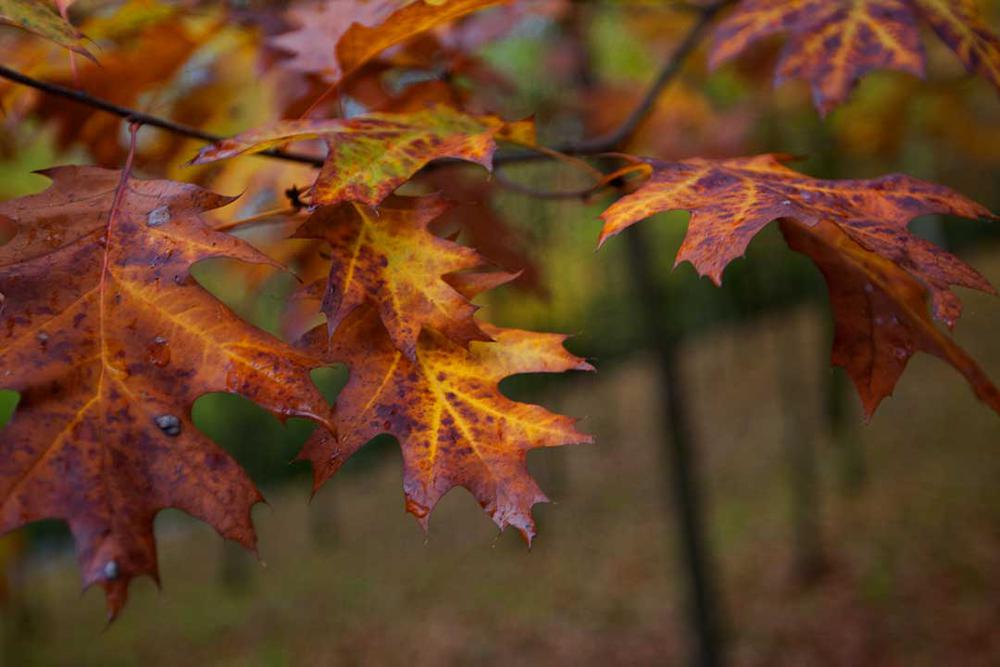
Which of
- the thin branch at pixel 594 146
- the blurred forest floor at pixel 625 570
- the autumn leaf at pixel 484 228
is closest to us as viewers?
the thin branch at pixel 594 146

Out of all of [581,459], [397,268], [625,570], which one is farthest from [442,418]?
[581,459]

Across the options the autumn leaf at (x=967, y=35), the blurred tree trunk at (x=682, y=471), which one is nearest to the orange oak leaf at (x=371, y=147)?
the autumn leaf at (x=967, y=35)

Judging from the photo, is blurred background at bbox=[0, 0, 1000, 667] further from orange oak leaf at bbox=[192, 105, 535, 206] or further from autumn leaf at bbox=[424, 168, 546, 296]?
orange oak leaf at bbox=[192, 105, 535, 206]

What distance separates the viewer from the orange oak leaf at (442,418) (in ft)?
2.62

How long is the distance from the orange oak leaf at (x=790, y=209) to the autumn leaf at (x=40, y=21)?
582 mm

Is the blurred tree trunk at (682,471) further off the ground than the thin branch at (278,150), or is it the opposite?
the thin branch at (278,150)

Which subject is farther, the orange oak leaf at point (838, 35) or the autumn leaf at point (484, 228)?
the autumn leaf at point (484, 228)

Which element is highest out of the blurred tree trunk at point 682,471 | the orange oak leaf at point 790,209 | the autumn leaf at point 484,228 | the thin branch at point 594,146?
the orange oak leaf at point 790,209

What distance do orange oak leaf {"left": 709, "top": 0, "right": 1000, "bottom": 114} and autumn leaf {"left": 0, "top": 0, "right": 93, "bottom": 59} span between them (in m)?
0.87

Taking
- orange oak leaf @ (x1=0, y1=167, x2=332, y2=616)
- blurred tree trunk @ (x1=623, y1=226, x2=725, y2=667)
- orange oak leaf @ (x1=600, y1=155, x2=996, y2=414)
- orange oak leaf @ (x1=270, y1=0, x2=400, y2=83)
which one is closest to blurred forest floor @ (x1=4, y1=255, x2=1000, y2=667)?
blurred tree trunk @ (x1=623, y1=226, x2=725, y2=667)

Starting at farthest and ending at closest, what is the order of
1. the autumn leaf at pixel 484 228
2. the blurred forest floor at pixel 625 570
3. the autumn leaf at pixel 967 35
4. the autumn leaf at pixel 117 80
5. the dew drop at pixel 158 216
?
the blurred forest floor at pixel 625 570 < the autumn leaf at pixel 484 228 < the autumn leaf at pixel 117 80 < the autumn leaf at pixel 967 35 < the dew drop at pixel 158 216

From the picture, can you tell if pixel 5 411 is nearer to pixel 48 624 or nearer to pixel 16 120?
pixel 48 624

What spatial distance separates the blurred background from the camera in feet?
5.35

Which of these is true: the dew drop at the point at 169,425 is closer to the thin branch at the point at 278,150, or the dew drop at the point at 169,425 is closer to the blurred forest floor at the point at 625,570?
the thin branch at the point at 278,150
